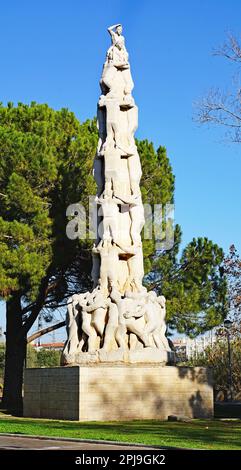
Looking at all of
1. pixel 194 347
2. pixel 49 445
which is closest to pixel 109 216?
pixel 49 445

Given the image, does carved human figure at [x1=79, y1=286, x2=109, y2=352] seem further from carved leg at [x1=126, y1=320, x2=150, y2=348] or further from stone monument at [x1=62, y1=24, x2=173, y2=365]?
carved leg at [x1=126, y1=320, x2=150, y2=348]

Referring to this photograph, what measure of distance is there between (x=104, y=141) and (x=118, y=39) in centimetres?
330

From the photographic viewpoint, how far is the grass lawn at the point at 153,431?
14.8 m

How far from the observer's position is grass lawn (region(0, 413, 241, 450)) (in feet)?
48.5

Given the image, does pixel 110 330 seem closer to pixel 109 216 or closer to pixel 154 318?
pixel 154 318

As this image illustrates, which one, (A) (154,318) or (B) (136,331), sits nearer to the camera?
(B) (136,331)

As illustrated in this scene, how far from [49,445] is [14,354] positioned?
59.9 ft

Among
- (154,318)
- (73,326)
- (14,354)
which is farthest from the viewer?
(14,354)

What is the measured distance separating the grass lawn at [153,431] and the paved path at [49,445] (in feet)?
2.28

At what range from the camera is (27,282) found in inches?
1177

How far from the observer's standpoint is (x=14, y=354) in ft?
105
